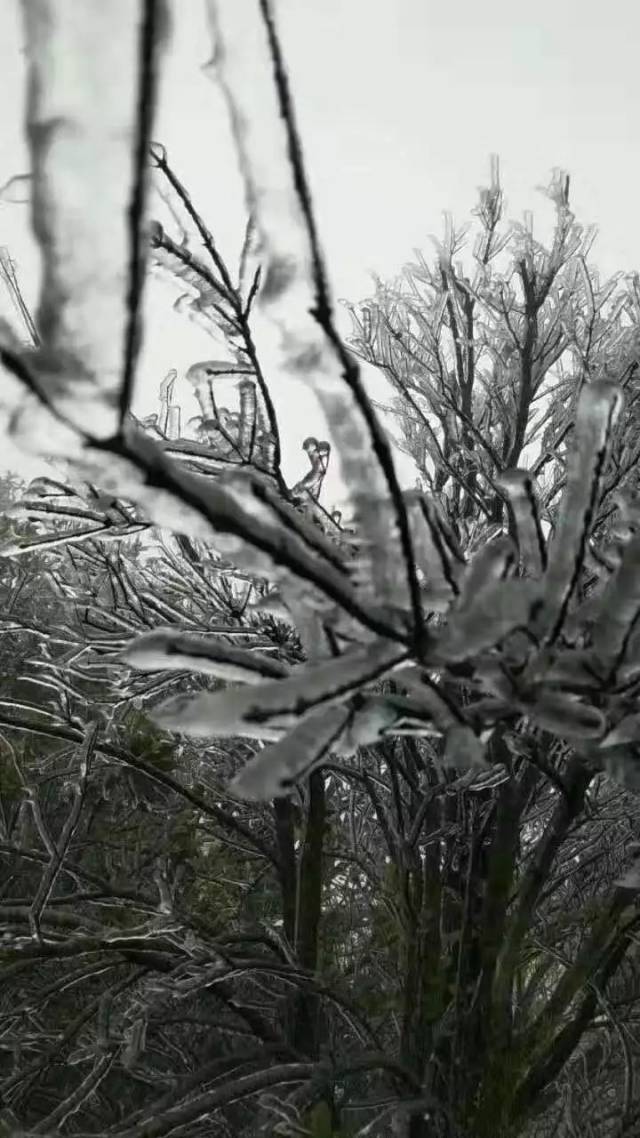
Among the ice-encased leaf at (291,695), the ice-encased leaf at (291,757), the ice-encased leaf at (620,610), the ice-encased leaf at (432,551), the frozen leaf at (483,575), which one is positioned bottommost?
the ice-encased leaf at (291,757)

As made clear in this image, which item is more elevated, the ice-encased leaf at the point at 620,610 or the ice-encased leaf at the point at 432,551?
the ice-encased leaf at the point at 432,551

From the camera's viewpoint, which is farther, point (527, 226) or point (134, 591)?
point (527, 226)

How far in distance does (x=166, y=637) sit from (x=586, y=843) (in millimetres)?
3457

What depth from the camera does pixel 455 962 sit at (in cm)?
343

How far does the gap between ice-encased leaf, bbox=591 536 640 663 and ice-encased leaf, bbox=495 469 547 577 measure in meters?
0.13

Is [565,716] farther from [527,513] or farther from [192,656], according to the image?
[192,656]

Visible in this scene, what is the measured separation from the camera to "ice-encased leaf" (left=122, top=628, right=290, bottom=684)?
686mm

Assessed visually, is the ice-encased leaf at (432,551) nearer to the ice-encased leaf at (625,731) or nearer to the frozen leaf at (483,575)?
the frozen leaf at (483,575)

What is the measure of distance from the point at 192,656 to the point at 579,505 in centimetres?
37

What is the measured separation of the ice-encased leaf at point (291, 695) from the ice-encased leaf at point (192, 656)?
61 mm

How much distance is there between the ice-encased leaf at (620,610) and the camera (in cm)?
64

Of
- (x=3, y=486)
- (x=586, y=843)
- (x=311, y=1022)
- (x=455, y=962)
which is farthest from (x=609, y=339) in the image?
(x=3, y=486)

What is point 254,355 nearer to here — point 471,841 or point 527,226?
point 527,226

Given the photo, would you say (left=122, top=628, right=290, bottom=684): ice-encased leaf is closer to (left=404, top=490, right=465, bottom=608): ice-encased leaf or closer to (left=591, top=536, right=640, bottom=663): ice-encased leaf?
(left=404, top=490, right=465, bottom=608): ice-encased leaf
